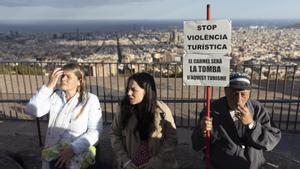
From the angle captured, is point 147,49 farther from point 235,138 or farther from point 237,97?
point 237,97

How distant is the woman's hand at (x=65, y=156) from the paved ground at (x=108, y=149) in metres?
0.83

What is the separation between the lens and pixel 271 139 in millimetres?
3285

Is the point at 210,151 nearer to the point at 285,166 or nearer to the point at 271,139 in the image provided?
the point at 271,139

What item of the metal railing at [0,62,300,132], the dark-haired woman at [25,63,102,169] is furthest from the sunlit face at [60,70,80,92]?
the metal railing at [0,62,300,132]

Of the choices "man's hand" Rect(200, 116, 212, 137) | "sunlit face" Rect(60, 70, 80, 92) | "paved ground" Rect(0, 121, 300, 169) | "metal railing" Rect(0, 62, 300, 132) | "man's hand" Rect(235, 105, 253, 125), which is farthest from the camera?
"metal railing" Rect(0, 62, 300, 132)

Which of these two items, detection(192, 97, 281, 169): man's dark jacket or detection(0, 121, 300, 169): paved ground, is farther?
detection(0, 121, 300, 169): paved ground

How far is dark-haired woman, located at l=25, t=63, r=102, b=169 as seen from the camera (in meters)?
3.86

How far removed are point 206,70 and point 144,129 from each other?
0.95 meters

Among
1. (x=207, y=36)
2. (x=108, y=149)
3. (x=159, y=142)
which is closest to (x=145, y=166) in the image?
(x=159, y=142)

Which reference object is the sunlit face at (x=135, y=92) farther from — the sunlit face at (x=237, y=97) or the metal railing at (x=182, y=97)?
the metal railing at (x=182, y=97)

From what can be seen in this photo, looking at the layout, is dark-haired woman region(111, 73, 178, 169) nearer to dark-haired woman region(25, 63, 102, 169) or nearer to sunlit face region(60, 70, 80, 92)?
dark-haired woman region(25, 63, 102, 169)

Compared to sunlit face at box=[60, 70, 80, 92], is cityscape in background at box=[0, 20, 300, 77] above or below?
below

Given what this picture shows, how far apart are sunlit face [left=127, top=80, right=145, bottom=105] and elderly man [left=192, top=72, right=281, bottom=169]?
0.67 m

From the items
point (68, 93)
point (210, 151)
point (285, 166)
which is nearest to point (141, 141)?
point (210, 151)
